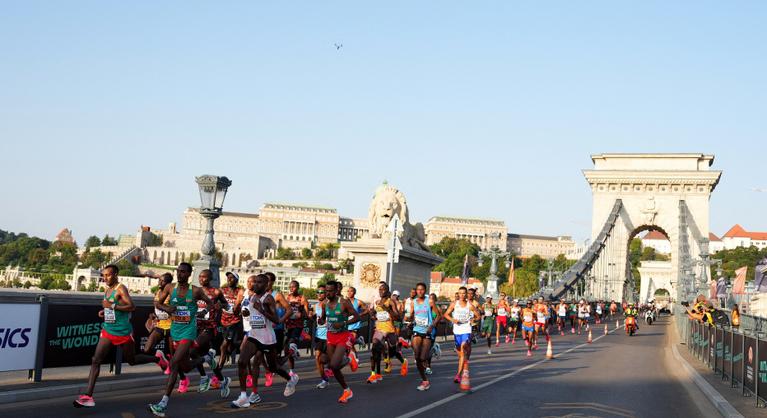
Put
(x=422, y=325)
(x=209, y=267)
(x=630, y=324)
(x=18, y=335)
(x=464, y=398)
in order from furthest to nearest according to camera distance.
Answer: (x=630, y=324) < (x=209, y=267) < (x=422, y=325) < (x=464, y=398) < (x=18, y=335)

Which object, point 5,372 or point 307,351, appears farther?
point 307,351

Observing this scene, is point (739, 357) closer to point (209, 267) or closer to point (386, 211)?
point (209, 267)

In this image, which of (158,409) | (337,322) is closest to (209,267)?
(337,322)

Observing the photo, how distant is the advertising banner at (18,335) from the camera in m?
12.8

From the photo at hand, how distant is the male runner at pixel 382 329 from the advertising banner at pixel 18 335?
577cm

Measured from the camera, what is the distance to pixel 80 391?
12.9 metres

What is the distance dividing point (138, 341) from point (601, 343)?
881 inches

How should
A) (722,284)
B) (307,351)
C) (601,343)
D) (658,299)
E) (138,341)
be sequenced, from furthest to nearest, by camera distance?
Result: (658,299) < (722,284) < (601,343) < (307,351) < (138,341)

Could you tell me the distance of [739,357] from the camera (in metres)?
15.5

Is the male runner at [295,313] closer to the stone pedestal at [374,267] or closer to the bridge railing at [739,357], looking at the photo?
the bridge railing at [739,357]

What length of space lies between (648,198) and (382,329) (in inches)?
2774

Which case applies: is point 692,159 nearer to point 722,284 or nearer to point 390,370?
point 722,284

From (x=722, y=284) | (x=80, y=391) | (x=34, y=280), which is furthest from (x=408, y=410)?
(x=34, y=280)

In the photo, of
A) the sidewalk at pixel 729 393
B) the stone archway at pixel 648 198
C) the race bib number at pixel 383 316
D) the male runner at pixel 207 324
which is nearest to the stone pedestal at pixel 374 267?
the sidewalk at pixel 729 393
